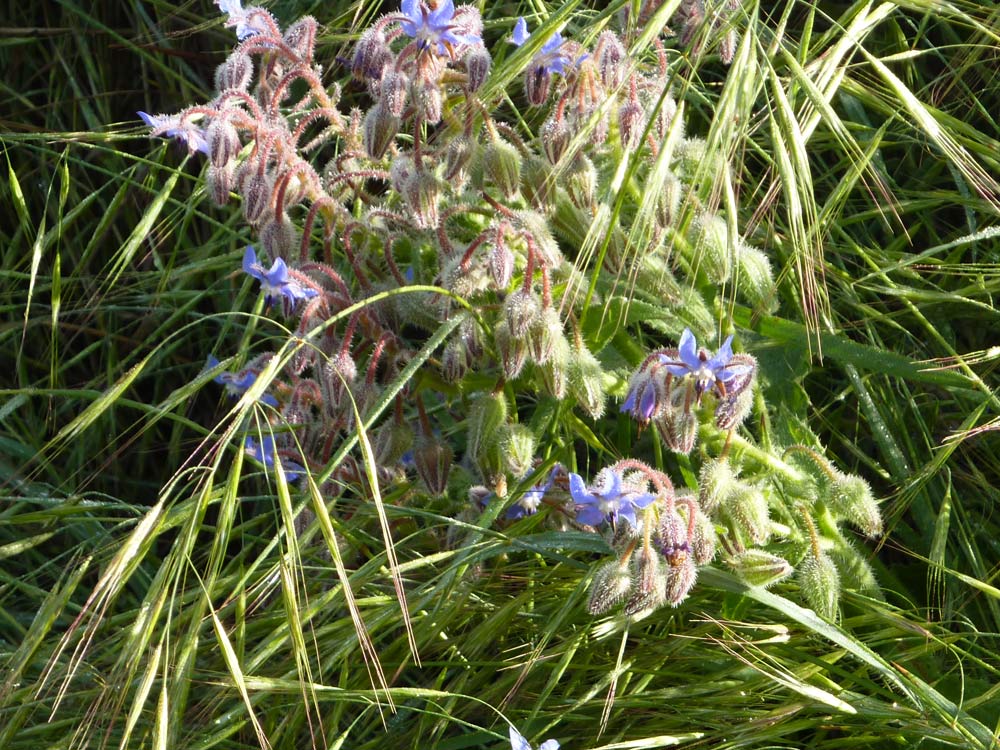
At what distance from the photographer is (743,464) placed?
132 centimetres

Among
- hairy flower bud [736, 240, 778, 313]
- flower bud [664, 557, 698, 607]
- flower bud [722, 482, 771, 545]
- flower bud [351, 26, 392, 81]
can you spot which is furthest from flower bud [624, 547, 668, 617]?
flower bud [351, 26, 392, 81]

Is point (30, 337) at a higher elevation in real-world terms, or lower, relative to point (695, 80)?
lower

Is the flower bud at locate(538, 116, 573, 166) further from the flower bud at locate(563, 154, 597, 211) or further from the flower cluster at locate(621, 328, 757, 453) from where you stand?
the flower cluster at locate(621, 328, 757, 453)

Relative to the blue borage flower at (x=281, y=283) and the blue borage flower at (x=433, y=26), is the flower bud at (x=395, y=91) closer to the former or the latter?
the blue borage flower at (x=433, y=26)

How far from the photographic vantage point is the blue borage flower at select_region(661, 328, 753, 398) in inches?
44.7

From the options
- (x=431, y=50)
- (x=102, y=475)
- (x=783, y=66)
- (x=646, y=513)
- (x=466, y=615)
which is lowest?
(x=102, y=475)

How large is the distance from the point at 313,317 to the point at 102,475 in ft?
3.32

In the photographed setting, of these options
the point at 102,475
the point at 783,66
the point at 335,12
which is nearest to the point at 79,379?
the point at 102,475

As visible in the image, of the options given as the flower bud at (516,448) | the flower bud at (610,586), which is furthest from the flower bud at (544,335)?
the flower bud at (610,586)

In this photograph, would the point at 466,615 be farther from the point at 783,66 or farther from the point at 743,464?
the point at 783,66

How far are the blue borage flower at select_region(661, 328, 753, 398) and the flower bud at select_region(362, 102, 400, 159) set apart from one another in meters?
0.39

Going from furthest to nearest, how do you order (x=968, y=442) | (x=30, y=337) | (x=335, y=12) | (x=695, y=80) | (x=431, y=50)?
(x=30, y=337)
(x=335, y=12)
(x=695, y=80)
(x=968, y=442)
(x=431, y=50)

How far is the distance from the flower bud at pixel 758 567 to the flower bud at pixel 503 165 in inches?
17.9

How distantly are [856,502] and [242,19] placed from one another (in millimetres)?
869
